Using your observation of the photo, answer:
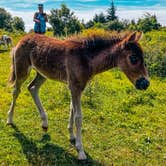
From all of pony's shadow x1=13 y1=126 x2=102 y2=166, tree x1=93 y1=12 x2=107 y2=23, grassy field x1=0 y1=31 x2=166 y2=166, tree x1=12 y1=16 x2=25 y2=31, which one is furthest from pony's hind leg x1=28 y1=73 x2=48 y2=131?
tree x1=93 y1=12 x2=107 y2=23

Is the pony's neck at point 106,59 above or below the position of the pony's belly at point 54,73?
above

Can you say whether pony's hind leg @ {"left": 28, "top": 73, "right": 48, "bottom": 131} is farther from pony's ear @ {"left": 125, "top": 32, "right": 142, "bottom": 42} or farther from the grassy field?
pony's ear @ {"left": 125, "top": 32, "right": 142, "bottom": 42}

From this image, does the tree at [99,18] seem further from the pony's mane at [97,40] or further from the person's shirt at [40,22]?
the pony's mane at [97,40]

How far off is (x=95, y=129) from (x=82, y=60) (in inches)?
99.6

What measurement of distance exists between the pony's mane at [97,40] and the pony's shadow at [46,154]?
84.1 inches

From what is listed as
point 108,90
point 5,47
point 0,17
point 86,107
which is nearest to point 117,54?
point 86,107

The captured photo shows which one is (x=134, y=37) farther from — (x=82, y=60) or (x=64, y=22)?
(x=64, y=22)

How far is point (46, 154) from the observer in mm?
7812

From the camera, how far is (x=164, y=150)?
28.9 feet

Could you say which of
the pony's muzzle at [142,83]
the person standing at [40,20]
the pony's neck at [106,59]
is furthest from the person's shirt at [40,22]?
the pony's muzzle at [142,83]

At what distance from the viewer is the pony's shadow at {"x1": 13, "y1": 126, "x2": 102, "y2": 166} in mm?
7531

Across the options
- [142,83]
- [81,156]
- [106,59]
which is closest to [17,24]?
[106,59]

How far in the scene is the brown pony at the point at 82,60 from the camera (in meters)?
7.39

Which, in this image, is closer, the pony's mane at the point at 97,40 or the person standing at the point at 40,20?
the pony's mane at the point at 97,40
